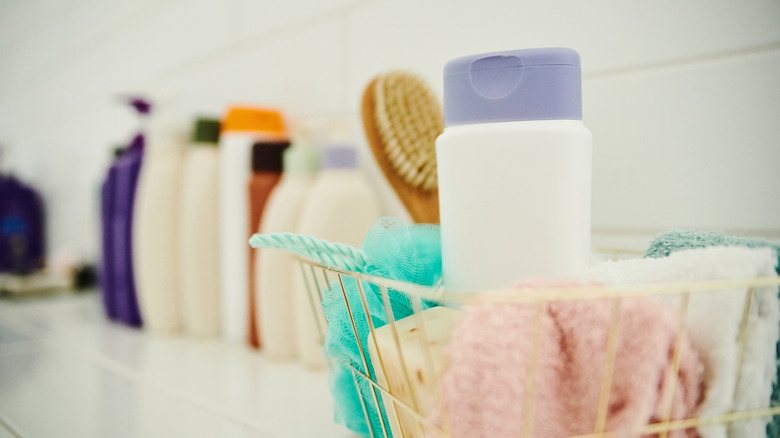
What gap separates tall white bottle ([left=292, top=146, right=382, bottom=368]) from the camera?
19.3 inches

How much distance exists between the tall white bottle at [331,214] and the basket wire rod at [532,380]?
0.99 ft

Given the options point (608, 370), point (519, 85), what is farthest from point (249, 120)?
point (608, 370)

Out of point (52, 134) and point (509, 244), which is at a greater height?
point (52, 134)

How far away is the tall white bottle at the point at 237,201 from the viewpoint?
1.97ft

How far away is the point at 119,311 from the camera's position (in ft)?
2.50

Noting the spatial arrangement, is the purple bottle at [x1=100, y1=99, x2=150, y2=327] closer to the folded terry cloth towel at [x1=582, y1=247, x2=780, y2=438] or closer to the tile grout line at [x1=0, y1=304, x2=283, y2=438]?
the tile grout line at [x1=0, y1=304, x2=283, y2=438]

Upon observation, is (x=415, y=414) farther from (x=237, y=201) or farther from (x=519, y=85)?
(x=237, y=201)

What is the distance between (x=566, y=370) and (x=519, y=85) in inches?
5.8

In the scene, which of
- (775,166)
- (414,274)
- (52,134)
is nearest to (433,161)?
(414,274)

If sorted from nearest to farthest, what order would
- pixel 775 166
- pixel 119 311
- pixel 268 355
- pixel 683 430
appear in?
1. pixel 683 430
2. pixel 775 166
3. pixel 268 355
4. pixel 119 311

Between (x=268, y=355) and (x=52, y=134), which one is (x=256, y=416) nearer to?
(x=268, y=355)

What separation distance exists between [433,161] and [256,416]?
250 mm

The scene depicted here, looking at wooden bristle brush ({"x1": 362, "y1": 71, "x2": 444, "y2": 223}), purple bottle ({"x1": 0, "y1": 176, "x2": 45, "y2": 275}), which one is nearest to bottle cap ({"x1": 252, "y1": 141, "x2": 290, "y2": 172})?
wooden bristle brush ({"x1": 362, "y1": 71, "x2": 444, "y2": 223})

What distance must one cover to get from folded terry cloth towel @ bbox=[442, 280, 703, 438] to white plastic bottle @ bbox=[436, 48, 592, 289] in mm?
71
